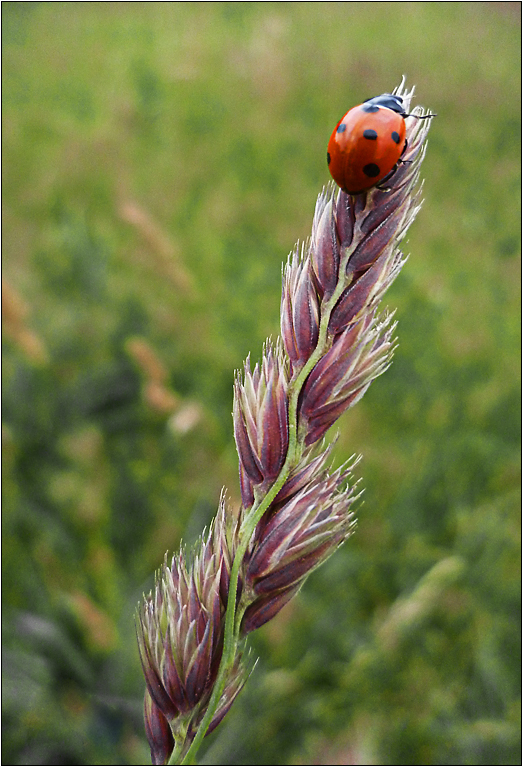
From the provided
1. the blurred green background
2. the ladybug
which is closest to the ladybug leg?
the ladybug

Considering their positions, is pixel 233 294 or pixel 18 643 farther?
pixel 233 294

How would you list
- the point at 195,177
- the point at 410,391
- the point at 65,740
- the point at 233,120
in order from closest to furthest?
the point at 65,740 < the point at 410,391 < the point at 195,177 < the point at 233,120

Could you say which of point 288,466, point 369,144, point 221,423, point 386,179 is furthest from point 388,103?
point 221,423

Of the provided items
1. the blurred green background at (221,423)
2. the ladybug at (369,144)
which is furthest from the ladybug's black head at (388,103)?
the blurred green background at (221,423)

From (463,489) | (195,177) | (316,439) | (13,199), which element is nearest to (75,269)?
(13,199)

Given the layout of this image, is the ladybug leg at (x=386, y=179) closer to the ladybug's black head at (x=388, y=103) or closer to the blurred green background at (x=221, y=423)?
the ladybug's black head at (x=388, y=103)

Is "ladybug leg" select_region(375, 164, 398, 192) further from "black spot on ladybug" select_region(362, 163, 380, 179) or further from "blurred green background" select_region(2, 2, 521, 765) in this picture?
"blurred green background" select_region(2, 2, 521, 765)

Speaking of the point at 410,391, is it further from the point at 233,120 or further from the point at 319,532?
the point at 233,120
